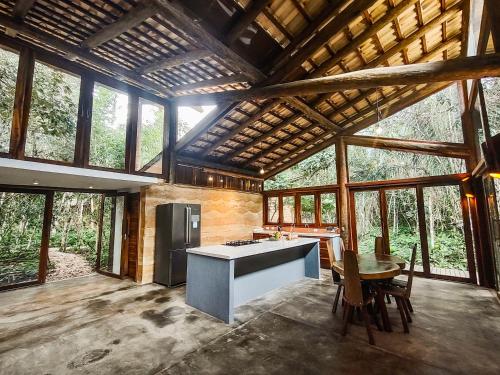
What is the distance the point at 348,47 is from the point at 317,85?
152 centimetres

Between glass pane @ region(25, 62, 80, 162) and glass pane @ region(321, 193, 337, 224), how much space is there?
266 inches

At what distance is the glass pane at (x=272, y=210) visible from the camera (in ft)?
29.5

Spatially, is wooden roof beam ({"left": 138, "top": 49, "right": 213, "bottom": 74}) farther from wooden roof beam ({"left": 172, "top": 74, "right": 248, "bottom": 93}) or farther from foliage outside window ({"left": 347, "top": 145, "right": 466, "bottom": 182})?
foliage outside window ({"left": 347, "top": 145, "right": 466, "bottom": 182})

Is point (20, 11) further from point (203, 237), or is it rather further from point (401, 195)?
point (401, 195)

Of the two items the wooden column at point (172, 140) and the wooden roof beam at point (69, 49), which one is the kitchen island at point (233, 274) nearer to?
the wooden column at point (172, 140)

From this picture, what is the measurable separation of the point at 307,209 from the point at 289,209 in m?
0.66

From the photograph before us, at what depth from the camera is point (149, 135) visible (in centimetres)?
586

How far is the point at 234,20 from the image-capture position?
141 inches

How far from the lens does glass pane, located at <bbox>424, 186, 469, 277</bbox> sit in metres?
5.70

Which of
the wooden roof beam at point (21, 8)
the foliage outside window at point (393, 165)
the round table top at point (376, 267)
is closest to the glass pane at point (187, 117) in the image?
the wooden roof beam at point (21, 8)

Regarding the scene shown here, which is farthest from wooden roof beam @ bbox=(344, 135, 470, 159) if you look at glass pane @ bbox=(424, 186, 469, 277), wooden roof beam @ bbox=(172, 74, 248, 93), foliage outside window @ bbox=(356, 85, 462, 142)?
wooden roof beam @ bbox=(172, 74, 248, 93)

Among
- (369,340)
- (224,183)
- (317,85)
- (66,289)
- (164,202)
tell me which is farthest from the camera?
(224,183)

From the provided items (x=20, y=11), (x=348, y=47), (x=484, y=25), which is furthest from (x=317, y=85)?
(x=20, y=11)

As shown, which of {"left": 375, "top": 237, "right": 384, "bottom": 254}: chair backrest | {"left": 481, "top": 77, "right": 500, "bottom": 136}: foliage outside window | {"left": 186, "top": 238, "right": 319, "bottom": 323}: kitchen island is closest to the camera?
{"left": 186, "top": 238, "right": 319, "bottom": 323}: kitchen island
